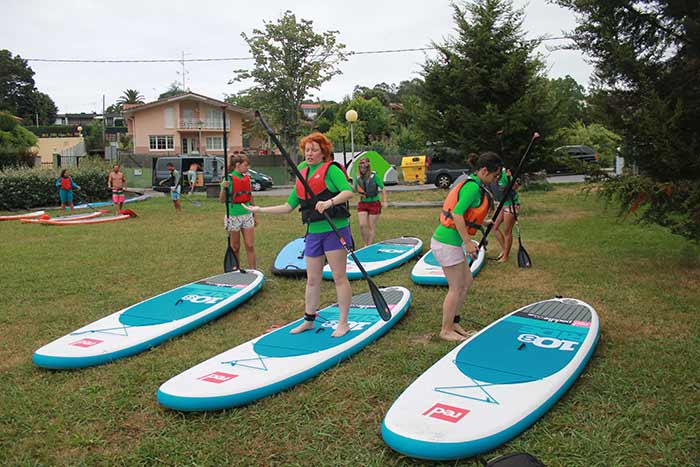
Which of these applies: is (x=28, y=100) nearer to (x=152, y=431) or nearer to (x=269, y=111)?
(x=269, y=111)

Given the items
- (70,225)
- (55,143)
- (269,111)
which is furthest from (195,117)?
(70,225)

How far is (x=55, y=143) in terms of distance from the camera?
163ft

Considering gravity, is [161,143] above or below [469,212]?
above

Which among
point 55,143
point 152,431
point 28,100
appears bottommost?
point 152,431

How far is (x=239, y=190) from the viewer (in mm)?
7301

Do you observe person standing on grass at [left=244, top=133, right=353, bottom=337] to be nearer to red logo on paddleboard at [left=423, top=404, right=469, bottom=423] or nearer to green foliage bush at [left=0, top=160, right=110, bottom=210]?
red logo on paddleboard at [left=423, top=404, right=469, bottom=423]

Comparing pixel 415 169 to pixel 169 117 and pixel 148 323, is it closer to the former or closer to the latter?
pixel 148 323

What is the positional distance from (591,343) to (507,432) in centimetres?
161

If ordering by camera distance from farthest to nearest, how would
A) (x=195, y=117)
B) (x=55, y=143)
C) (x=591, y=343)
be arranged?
(x=55, y=143), (x=195, y=117), (x=591, y=343)

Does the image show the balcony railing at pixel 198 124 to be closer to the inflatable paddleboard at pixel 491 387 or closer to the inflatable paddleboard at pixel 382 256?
the inflatable paddleboard at pixel 382 256

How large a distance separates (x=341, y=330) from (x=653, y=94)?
478 centimetres

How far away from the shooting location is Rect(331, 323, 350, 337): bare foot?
4.82 m

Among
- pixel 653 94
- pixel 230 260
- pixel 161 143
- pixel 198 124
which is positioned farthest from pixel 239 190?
pixel 161 143

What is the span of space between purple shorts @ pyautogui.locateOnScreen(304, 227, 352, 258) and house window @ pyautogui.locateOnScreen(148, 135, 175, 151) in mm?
44154
